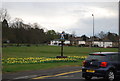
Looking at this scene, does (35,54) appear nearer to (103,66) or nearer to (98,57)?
(98,57)

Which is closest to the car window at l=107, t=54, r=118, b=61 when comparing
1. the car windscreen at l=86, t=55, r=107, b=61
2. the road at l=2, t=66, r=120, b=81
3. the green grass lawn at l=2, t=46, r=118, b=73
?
the car windscreen at l=86, t=55, r=107, b=61

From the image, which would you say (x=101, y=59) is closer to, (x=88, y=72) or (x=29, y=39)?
(x=88, y=72)

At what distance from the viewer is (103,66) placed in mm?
10141

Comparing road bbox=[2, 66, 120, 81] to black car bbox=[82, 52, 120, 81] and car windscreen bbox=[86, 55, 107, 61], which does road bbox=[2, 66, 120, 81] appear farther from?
car windscreen bbox=[86, 55, 107, 61]

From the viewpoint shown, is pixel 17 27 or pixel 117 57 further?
pixel 17 27

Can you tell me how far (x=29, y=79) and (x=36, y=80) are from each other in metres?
0.48

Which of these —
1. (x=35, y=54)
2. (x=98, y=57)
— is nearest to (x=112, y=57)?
(x=98, y=57)

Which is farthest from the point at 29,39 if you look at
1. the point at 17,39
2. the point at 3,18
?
the point at 3,18

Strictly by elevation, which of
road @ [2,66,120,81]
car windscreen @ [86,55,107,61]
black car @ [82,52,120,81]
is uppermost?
car windscreen @ [86,55,107,61]

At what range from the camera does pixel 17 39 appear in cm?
8431

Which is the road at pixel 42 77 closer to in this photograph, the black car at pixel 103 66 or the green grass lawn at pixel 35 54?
the black car at pixel 103 66

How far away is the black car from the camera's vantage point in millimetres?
10102

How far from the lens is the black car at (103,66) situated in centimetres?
1010

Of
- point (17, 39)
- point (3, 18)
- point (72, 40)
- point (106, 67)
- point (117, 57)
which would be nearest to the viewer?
point (106, 67)
